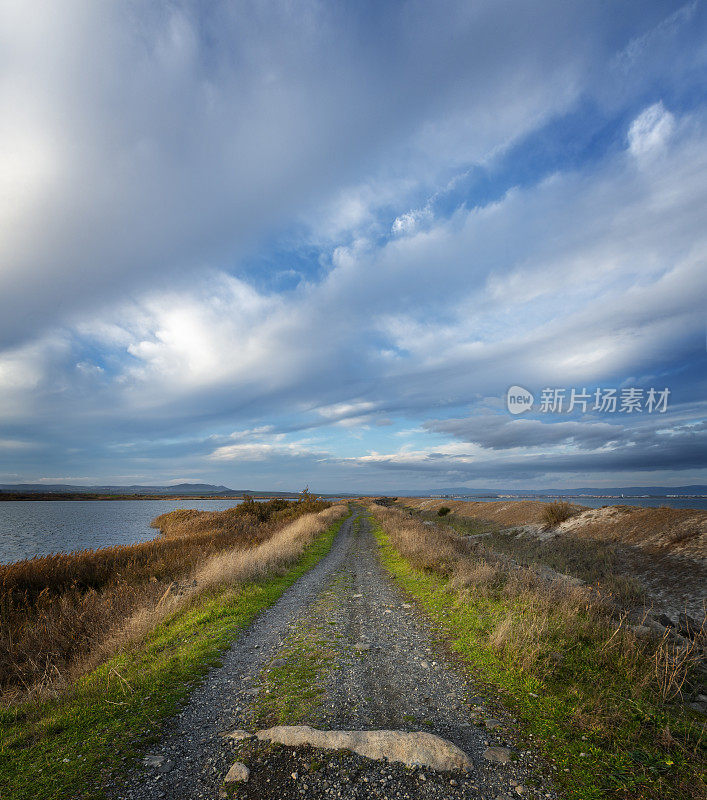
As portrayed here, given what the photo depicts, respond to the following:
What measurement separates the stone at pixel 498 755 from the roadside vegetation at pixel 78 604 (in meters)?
6.74

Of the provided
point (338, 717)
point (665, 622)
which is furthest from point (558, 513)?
point (338, 717)

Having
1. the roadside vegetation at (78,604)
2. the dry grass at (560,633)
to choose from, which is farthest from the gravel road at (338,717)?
the roadside vegetation at (78,604)

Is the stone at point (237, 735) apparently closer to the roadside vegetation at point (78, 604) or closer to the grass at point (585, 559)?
the roadside vegetation at point (78, 604)

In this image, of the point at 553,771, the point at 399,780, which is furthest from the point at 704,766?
the point at 399,780

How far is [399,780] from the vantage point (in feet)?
13.0

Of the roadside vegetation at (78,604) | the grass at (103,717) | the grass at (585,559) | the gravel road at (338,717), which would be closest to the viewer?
the gravel road at (338,717)

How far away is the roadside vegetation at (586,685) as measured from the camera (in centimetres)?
401

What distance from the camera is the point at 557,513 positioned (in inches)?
1241

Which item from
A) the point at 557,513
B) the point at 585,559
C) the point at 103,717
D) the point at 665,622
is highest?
the point at 103,717

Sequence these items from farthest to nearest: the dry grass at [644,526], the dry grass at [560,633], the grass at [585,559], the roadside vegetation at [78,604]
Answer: the dry grass at [644,526], the grass at [585,559], the roadside vegetation at [78,604], the dry grass at [560,633]

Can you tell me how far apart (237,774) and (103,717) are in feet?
8.57

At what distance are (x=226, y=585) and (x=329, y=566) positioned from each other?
19.0ft

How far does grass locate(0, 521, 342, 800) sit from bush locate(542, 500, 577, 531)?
97.4ft

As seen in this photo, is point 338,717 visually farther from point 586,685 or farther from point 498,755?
point 586,685
